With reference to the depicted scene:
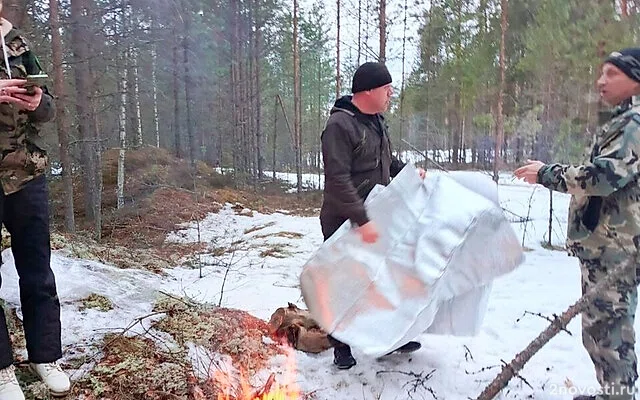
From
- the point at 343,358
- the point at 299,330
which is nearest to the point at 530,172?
the point at 343,358

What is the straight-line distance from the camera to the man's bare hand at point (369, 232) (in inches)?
106

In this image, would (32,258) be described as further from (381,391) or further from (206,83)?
(206,83)

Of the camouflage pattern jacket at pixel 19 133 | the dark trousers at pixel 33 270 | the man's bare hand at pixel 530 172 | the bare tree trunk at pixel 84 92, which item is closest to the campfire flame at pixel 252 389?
the dark trousers at pixel 33 270

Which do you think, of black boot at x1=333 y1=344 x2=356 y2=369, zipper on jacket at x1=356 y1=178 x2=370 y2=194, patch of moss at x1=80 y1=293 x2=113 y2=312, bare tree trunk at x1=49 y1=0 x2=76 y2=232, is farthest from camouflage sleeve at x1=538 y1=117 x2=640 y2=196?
bare tree trunk at x1=49 y1=0 x2=76 y2=232

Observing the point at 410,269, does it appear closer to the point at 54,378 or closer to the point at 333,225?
the point at 333,225

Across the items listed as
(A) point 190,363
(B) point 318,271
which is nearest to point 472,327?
(B) point 318,271

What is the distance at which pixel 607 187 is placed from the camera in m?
2.25

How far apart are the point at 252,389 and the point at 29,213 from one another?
160cm

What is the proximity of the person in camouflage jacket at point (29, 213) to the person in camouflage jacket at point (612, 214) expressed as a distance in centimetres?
259

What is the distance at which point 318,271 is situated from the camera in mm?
2600

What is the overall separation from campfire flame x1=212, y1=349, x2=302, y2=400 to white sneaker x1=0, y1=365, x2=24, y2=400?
98cm

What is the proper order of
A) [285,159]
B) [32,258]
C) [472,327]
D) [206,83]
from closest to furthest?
[32,258] < [472,327] < [206,83] < [285,159]

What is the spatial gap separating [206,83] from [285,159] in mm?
18590

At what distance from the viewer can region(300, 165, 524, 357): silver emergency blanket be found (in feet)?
8.15
